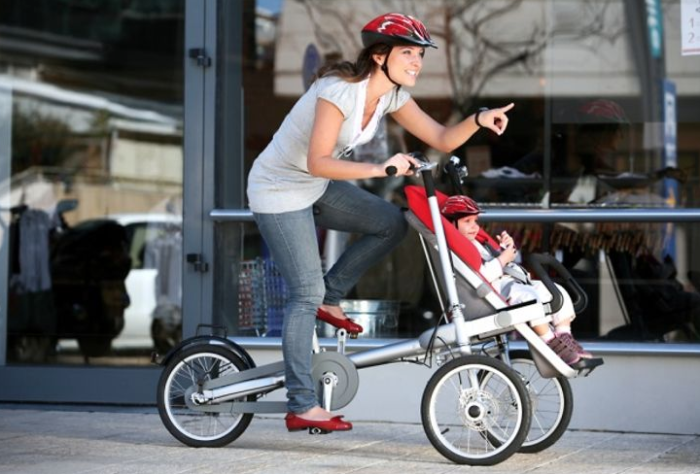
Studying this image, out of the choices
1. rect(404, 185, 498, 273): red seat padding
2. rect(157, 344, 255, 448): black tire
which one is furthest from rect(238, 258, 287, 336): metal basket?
rect(404, 185, 498, 273): red seat padding

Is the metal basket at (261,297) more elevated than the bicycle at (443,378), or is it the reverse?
the metal basket at (261,297)

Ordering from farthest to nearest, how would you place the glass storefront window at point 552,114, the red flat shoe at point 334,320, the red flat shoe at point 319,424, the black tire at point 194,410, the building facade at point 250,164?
the glass storefront window at point 552,114 → the building facade at point 250,164 → the black tire at point 194,410 → the red flat shoe at point 334,320 → the red flat shoe at point 319,424

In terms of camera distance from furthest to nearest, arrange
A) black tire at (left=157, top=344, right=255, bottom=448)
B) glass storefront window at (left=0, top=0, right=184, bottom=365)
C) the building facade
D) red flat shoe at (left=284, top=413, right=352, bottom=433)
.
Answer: glass storefront window at (left=0, top=0, right=184, bottom=365) < the building facade < black tire at (left=157, top=344, right=255, bottom=448) < red flat shoe at (left=284, top=413, right=352, bottom=433)

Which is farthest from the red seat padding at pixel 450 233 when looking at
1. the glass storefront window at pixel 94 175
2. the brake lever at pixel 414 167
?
the glass storefront window at pixel 94 175

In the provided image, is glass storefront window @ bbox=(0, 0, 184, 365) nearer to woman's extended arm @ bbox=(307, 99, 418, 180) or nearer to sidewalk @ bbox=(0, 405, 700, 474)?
sidewalk @ bbox=(0, 405, 700, 474)

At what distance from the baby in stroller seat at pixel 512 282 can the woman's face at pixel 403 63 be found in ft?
1.80

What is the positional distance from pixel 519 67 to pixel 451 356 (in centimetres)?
395

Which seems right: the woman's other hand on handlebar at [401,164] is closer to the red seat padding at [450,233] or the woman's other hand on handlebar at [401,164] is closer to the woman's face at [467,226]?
the red seat padding at [450,233]

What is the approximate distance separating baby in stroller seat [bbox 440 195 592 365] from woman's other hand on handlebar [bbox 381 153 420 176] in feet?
1.55

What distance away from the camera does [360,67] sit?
5.46 meters

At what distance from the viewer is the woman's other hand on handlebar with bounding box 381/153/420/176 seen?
5.09m

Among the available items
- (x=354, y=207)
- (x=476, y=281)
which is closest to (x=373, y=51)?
(x=354, y=207)

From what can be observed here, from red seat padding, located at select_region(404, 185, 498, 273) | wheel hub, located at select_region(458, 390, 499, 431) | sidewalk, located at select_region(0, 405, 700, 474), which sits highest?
red seat padding, located at select_region(404, 185, 498, 273)

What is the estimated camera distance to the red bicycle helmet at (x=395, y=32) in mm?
5344
